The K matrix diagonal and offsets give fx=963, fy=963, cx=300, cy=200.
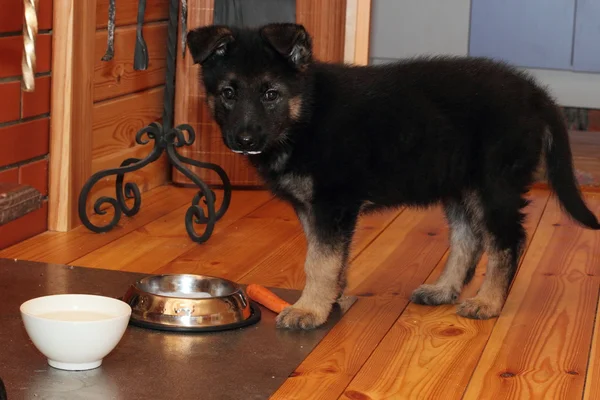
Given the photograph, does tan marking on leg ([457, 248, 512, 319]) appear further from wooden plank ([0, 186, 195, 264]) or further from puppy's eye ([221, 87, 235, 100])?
wooden plank ([0, 186, 195, 264])

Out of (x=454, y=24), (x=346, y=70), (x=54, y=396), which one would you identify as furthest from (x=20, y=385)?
(x=454, y=24)

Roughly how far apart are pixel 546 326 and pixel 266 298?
34.6 inches

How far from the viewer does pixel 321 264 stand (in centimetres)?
285

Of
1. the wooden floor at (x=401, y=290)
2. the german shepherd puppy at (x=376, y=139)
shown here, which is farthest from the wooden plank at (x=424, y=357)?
the german shepherd puppy at (x=376, y=139)

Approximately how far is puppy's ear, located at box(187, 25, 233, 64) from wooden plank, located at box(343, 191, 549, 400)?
3.22 ft

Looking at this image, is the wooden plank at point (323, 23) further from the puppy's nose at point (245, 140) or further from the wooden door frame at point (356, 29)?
the puppy's nose at point (245, 140)

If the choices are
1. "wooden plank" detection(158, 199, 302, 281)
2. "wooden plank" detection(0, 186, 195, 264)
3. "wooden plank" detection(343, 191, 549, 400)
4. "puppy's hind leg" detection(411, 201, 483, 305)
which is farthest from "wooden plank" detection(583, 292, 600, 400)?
"wooden plank" detection(0, 186, 195, 264)

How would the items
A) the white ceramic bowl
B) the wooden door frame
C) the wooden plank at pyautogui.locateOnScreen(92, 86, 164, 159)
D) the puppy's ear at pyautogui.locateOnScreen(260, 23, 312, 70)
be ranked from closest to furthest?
the white ceramic bowl < the puppy's ear at pyautogui.locateOnScreen(260, 23, 312, 70) < the wooden plank at pyautogui.locateOnScreen(92, 86, 164, 159) < the wooden door frame

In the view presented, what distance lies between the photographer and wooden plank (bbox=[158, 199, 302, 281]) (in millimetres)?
3517

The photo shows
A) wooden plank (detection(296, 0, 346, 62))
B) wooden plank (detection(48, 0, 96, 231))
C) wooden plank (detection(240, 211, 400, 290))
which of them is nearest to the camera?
wooden plank (detection(240, 211, 400, 290))

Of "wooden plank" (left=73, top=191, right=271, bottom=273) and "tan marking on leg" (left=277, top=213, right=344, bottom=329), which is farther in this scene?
"wooden plank" (left=73, top=191, right=271, bottom=273)

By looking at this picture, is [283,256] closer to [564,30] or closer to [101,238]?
[101,238]

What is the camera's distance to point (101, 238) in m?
3.84

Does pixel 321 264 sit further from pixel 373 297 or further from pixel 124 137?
pixel 124 137
